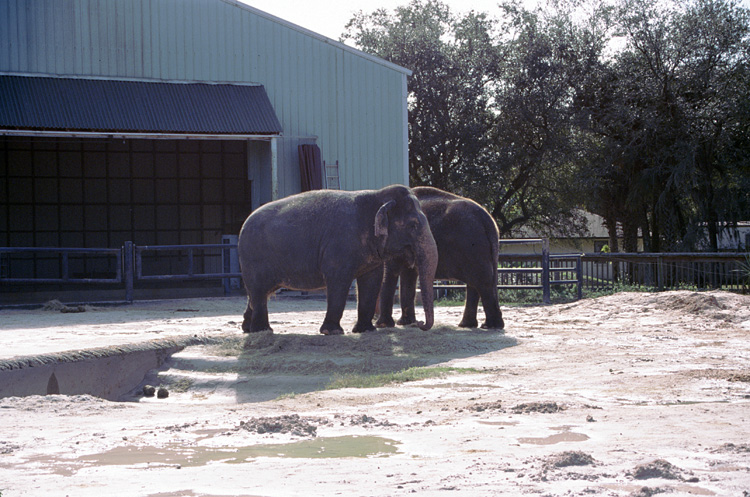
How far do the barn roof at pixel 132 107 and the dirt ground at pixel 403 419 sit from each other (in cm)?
912

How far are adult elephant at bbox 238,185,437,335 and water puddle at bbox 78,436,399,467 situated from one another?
4911 millimetres

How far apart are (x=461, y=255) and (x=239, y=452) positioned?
695cm

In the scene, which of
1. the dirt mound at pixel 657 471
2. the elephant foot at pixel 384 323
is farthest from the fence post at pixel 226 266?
the dirt mound at pixel 657 471

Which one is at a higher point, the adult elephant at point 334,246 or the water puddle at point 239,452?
the adult elephant at point 334,246

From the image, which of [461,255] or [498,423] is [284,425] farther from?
[461,255]

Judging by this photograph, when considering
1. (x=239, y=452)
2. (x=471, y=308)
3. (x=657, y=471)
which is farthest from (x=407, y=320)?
(x=657, y=471)

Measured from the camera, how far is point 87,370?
8.45 m

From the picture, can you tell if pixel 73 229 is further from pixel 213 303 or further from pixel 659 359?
pixel 659 359

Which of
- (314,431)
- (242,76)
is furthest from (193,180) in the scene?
(314,431)

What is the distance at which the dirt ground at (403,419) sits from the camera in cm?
447

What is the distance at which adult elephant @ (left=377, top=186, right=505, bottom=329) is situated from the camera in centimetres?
1184

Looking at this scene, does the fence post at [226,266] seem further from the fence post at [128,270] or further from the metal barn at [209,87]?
the fence post at [128,270]

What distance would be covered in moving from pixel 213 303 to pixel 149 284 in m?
11.6

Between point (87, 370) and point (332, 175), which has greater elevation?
point (332, 175)
